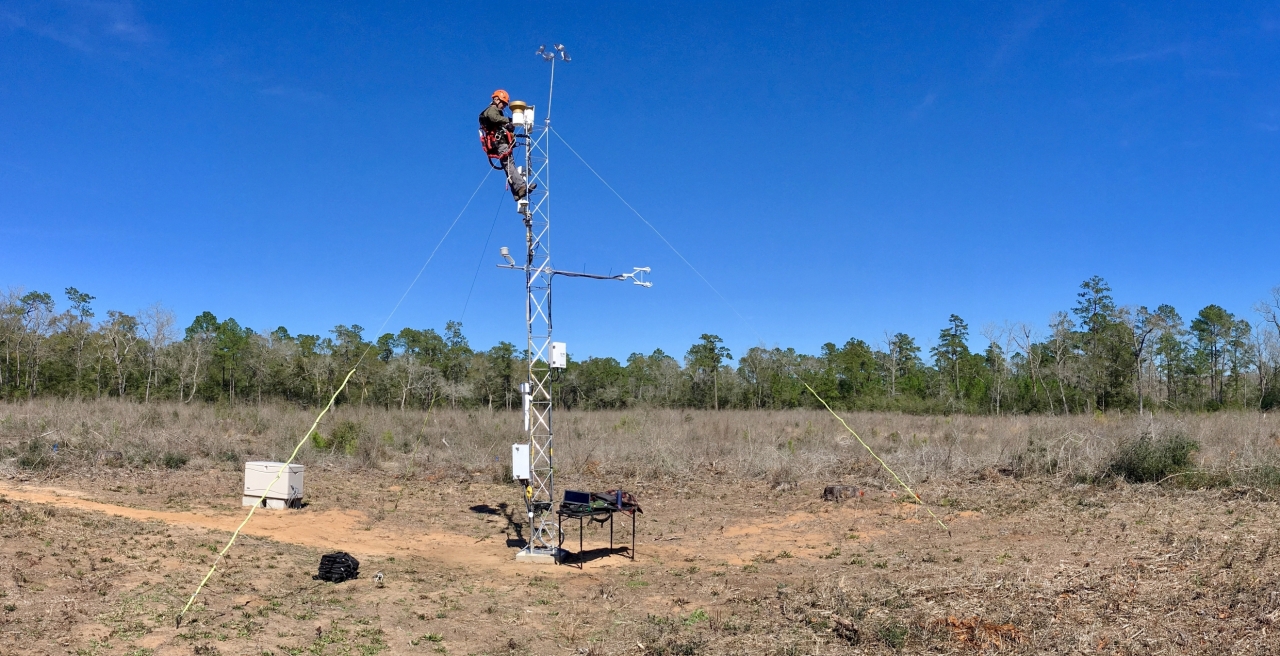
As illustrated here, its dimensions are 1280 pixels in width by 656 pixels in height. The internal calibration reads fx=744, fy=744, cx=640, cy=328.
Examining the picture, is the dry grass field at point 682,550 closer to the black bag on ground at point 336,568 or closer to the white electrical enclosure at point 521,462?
the black bag on ground at point 336,568

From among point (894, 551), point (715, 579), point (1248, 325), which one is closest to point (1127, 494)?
point (894, 551)

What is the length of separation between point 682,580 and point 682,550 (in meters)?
2.13

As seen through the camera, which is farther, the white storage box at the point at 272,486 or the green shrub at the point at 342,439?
the green shrub at the point at 342,439

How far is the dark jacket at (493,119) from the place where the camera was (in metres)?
10.7

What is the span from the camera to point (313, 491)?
17.3 meters

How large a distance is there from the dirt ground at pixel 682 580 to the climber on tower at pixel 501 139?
5.61 m

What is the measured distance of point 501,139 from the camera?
1101cm

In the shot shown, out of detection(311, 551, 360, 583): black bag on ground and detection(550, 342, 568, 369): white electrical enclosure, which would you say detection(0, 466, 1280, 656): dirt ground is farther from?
detection(550, 342, 568, 369): white electrical enclosure

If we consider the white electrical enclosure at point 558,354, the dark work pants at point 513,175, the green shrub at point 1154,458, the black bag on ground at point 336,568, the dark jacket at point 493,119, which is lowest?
the black bag on ground at point 336,568

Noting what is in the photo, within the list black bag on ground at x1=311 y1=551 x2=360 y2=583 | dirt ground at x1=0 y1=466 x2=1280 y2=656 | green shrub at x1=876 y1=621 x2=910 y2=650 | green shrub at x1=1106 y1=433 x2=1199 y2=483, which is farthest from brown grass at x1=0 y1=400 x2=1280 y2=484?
green shrub at x1=876 y1=621 x2=910 y2=650

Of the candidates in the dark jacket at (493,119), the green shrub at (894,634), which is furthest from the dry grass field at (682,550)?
the dark jacket at (493,119)

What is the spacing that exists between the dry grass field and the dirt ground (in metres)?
0.04

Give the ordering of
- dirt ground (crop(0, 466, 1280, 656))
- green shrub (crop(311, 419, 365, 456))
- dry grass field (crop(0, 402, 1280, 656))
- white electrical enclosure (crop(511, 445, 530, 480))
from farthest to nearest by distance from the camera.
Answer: green shrub (crop(311, 419, 365, 456)) → white electrical enclosure (crop(511, 445, 530, 480)) → dry grass field (crop(0, 402, 1280, 656)) → dirt ground (crop(0, 466, 1280, 656))

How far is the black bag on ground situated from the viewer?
9.38 m
